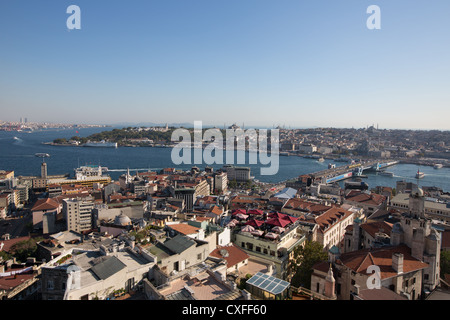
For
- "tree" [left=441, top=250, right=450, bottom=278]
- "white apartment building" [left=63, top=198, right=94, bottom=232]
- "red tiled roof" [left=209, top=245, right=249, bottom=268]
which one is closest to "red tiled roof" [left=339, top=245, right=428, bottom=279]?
"tree" [left=441, top=250, right=450, bottom=278]

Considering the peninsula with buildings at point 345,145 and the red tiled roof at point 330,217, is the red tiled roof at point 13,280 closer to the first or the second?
the red tiled roof at point 330,217

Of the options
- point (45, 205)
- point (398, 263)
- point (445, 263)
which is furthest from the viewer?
point (45, 205)

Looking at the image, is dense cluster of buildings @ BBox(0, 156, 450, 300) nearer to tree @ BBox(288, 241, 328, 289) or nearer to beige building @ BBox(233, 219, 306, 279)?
beige building @ BBox(233, 219, 306, 279)

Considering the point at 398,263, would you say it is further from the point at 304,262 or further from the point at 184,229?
the point at 184,229

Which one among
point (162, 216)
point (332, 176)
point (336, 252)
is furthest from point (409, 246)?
point (332, 176)

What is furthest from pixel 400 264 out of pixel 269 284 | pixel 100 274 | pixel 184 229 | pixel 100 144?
pixel 100 144

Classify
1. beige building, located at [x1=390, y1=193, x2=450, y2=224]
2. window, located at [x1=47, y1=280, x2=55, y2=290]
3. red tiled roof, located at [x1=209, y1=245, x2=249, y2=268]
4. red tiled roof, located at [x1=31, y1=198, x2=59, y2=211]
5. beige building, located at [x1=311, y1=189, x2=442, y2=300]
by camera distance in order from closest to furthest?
window, located at [x1=47, y1=280, x2=55, y2=290] < beige building, located at [x1=311, y1=189, x2=442, y2=300] < red tiled roof, located at [x1=209, y1=245, x2=249, y2=268] < beige building, located at [x1=390, y1=193, x2=450, y2=224] < red tiled roof, located at [x1=31, y1=198, x2=59, y2=211]

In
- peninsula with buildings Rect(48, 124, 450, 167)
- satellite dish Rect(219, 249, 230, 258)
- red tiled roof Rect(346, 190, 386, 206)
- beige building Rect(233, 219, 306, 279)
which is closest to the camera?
satellite dish Rect(219, 249, 230, 258)
